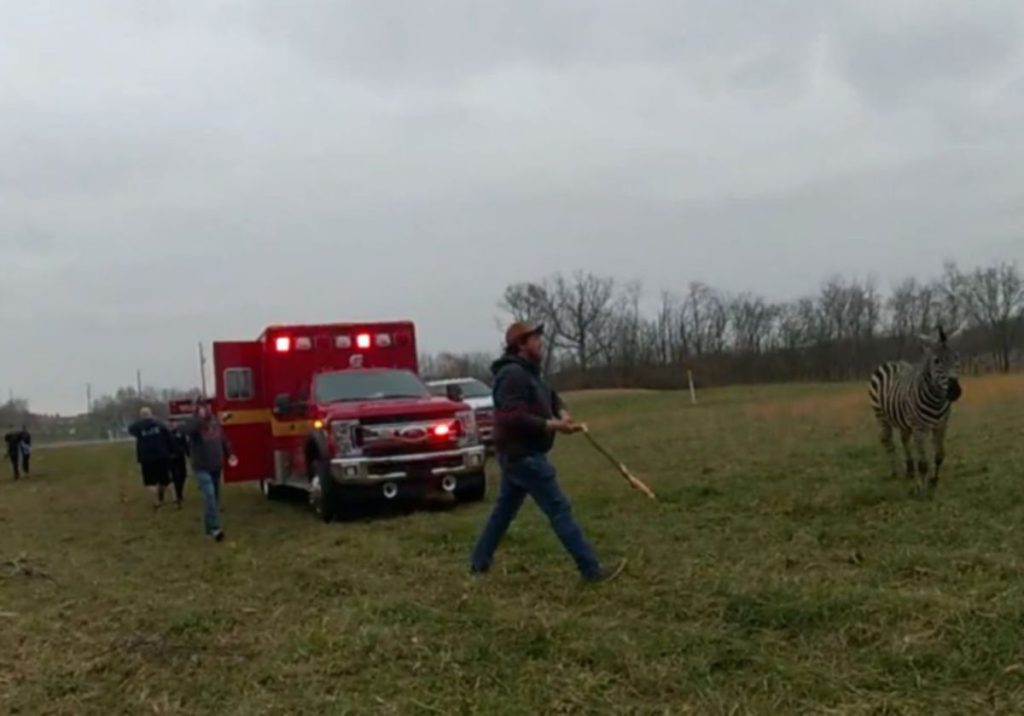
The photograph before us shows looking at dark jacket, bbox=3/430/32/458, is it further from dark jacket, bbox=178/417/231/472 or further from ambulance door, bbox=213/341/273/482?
dark jacket, bbox=178/417/231/472

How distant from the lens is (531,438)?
24.6 feet

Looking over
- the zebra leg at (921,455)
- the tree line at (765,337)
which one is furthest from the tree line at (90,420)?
the zebra leg at (921,455)

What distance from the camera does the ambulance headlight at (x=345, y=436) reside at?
12.6 metres

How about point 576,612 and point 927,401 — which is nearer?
point 576,612

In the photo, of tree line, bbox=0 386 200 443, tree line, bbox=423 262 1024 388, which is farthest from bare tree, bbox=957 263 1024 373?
tree line, bbox=0 386 200 443

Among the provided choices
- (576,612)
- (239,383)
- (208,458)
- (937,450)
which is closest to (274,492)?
(239,383)

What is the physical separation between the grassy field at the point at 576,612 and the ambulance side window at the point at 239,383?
2.93 meters

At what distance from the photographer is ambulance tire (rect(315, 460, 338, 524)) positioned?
41.3ft

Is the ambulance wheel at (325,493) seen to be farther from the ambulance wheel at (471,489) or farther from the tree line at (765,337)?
the tree line at (765,337)

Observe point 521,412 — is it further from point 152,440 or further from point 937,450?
point 152,440

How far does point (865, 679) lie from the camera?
5.02m

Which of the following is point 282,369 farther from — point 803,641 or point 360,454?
point 803,641

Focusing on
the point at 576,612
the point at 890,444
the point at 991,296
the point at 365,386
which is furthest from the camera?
the point at 991,296

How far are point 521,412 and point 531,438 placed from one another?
0.20 m
